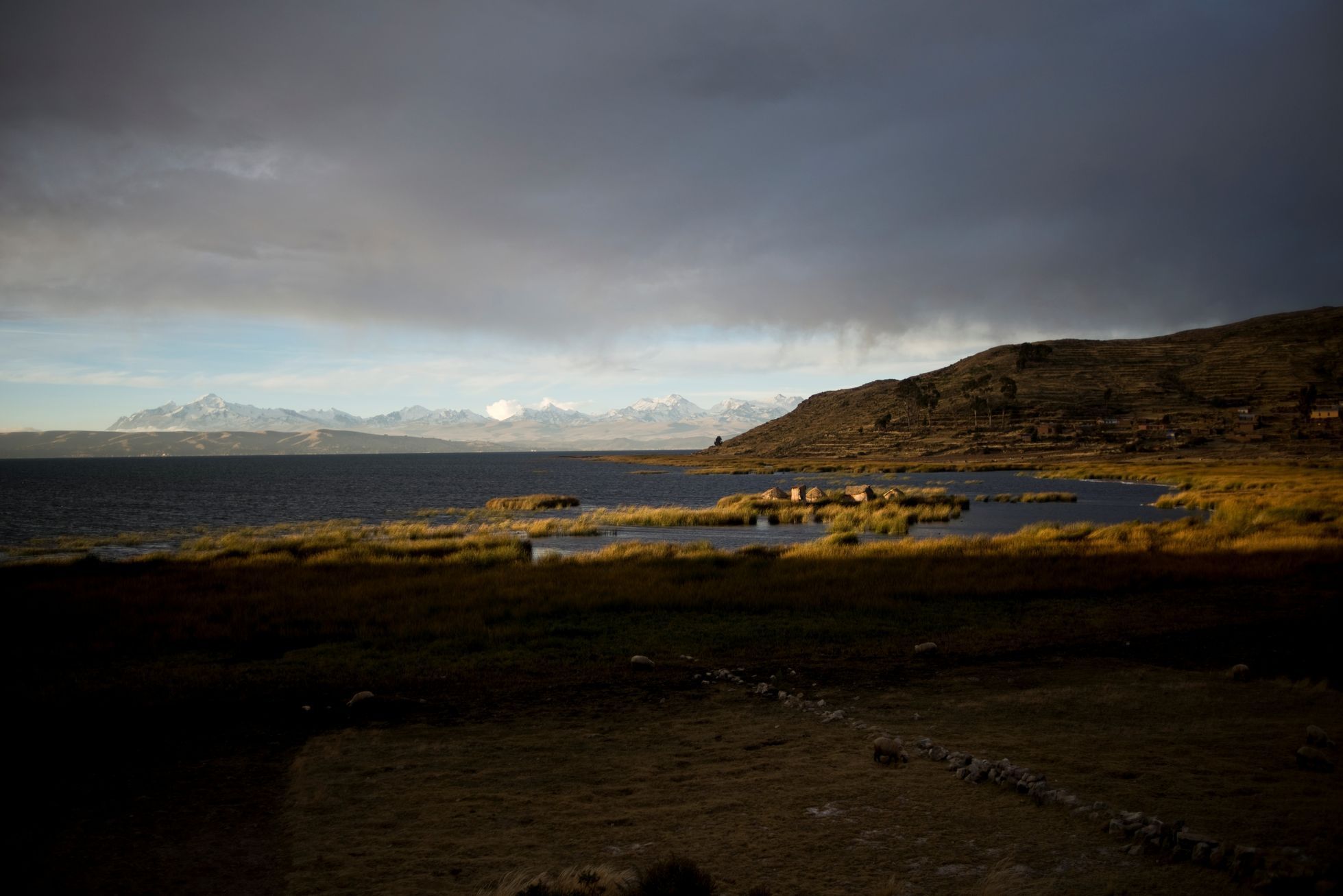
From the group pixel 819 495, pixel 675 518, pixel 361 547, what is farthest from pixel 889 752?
pixel 819 495

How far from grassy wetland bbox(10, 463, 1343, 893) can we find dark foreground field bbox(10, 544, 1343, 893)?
0.06 meters

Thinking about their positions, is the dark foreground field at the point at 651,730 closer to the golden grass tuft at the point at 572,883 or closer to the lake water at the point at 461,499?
the golden grass tuft at the point at 572,883

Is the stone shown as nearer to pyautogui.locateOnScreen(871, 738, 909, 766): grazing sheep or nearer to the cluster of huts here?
pyautogui.locateOnScreen(871, 738, 909, 766): grazing sheep

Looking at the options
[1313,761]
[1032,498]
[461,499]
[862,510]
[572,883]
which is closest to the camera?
[572,883]

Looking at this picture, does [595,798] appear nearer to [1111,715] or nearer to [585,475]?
[1111,715]

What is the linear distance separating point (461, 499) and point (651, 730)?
9099 centimetres

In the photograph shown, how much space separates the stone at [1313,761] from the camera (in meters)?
9.82

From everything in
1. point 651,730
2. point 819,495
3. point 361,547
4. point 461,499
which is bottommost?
point 461,499

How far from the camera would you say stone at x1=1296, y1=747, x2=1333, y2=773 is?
32.2 ft

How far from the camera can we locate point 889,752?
1070cm

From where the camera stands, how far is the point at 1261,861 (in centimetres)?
714

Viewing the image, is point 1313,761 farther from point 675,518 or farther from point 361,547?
point 675,518

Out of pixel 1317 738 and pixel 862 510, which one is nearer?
pixel 1317 738

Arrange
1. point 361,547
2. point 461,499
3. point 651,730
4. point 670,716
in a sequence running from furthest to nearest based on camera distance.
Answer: point 461,499
point 361,547
point 670,716
point 651,730
